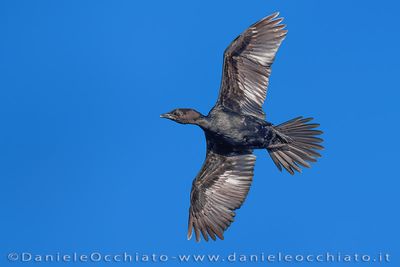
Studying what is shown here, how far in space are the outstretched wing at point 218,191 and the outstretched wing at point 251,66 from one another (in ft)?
3.68

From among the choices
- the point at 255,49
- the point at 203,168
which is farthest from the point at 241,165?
the point at 255,49

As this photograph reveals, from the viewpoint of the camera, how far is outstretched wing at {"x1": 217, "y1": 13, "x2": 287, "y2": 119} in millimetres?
20766

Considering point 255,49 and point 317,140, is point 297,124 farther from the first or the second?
point 255,49

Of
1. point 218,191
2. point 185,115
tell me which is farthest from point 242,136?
point 218,191

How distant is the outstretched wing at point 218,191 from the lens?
68.0ft

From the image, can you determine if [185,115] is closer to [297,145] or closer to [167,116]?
[167,116]

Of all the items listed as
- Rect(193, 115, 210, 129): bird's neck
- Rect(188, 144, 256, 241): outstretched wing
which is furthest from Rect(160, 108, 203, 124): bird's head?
Rect(188, 144, 256, 241): outstretched wing

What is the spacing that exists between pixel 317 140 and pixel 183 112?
2.97 metres

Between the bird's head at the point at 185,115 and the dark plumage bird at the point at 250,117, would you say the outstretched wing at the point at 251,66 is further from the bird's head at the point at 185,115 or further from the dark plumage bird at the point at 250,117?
the bird's head at the point at 185,115

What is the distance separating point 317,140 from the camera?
2077cm

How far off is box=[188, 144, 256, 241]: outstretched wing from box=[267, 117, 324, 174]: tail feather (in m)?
0.64

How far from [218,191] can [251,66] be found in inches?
109

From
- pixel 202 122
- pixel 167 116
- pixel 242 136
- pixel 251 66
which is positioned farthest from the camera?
pixel 251 66

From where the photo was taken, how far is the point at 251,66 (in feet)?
68.4
